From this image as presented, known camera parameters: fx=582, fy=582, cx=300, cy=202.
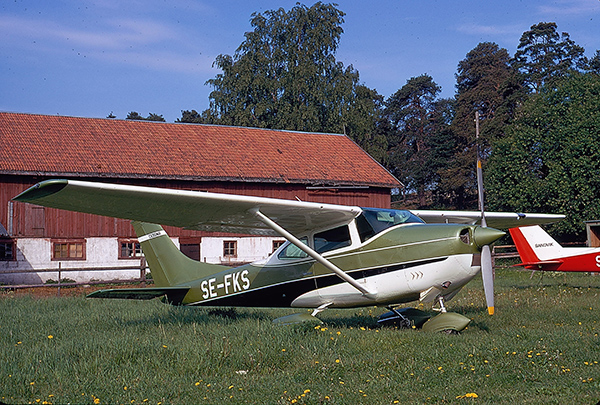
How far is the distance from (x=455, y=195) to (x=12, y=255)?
41936mm

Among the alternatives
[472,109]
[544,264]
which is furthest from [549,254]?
[472,109]

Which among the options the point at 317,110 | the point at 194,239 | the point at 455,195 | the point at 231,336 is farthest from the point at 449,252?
the point at 455,195

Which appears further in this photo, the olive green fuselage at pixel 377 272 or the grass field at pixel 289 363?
the olive green fuselage at pixel 377 272

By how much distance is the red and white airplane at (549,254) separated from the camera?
701 inches

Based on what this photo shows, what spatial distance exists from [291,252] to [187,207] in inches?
98.9

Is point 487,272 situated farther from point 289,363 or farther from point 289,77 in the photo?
point 289,77

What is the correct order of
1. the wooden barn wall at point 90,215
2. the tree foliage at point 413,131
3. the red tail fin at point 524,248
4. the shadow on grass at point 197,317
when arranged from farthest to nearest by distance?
the tree foliage at point 413,131 < the wooden barn wall at point 90,215 < the red tail fin at point 524,248 < the shadow on grass at point 197,317

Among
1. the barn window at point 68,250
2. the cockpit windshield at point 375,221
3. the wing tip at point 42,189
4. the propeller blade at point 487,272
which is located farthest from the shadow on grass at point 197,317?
the barn window at point 68,250

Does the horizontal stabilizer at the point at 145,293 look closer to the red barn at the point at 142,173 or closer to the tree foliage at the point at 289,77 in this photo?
the red barn at the point at 142,173

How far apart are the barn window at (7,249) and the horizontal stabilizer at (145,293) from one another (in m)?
17.2

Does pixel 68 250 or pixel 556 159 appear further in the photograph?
pixel 556 159

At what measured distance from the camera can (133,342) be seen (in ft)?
25.5

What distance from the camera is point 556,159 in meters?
32.1

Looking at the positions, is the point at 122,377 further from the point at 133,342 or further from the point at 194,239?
the point at 194,239
